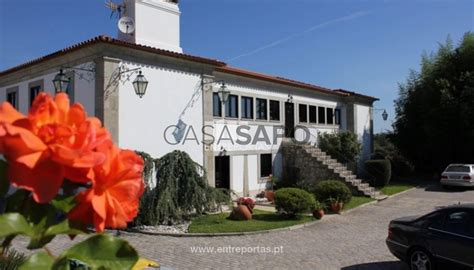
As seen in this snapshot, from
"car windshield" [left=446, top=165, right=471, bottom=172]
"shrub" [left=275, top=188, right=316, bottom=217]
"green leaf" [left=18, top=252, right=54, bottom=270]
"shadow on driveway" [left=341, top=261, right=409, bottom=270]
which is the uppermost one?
"green leaf" [left=18, top=252, right=54, bottom=270]

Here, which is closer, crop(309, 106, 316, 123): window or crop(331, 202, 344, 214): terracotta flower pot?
crop(331, 202, 344, 214): terracotta flower pot

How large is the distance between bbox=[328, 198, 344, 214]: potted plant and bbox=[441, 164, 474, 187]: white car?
38.5 feet

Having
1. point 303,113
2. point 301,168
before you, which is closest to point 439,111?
point 303,113

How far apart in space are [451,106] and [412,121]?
405 centimetres

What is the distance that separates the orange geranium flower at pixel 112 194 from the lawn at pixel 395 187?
26.1 meters

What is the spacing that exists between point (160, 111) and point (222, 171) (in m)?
5.17

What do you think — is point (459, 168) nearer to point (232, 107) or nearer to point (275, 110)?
point (275, 110)

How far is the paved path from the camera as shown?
35.0 feet

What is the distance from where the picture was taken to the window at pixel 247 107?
896 inches

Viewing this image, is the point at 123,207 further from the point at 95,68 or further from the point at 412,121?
the point at 412,121

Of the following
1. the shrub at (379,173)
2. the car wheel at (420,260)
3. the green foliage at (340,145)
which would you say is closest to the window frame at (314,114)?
the green foliage at (340,145)

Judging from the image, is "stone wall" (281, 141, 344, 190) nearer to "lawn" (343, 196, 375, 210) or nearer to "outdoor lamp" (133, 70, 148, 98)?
"lawn" (343, 196, 375, 210)

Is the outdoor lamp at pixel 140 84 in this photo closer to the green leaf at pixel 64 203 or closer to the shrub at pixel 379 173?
the green leaf at pixel 64 203

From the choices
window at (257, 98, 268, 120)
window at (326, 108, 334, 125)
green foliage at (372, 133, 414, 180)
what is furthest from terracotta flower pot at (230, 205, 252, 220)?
green foliage at (372, 133, 414, 180)
